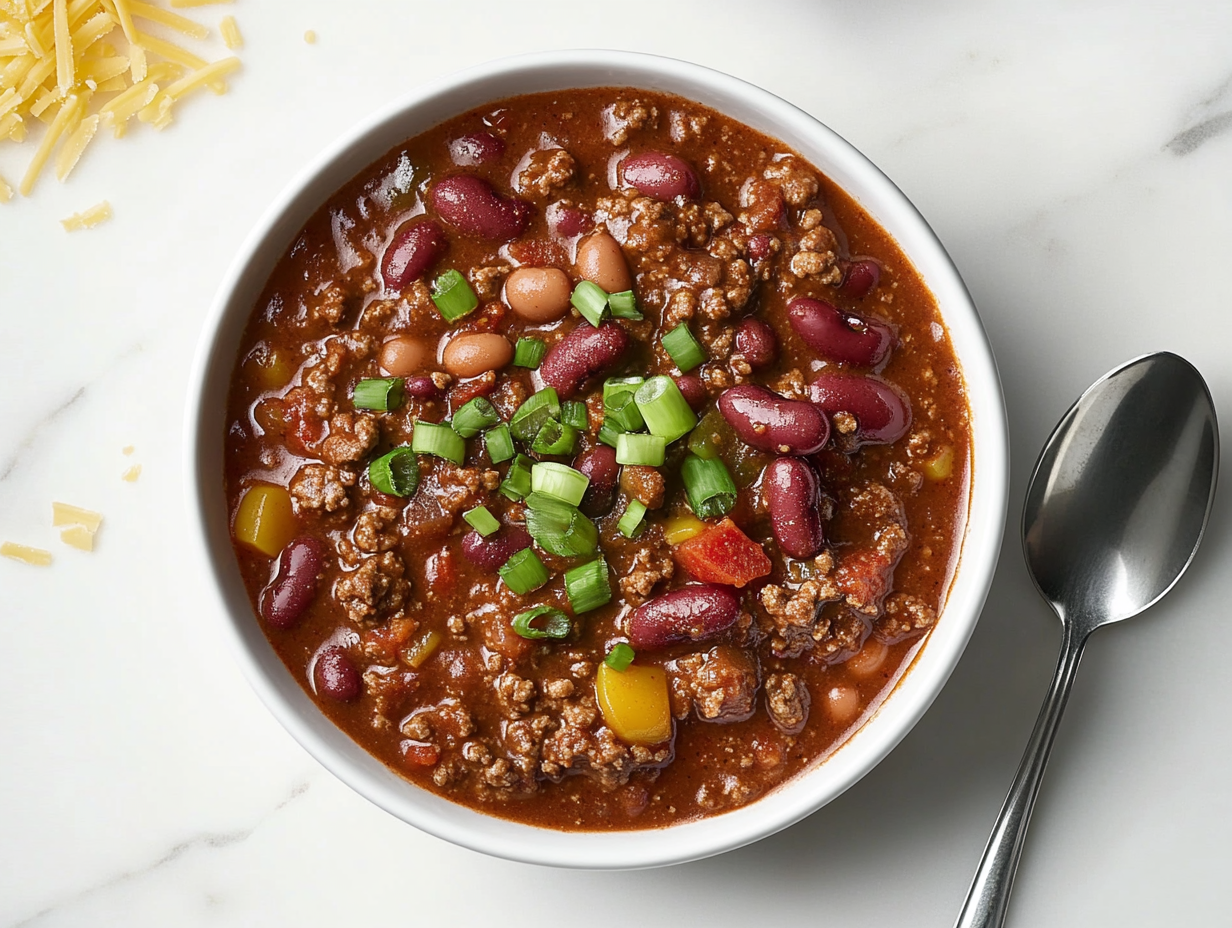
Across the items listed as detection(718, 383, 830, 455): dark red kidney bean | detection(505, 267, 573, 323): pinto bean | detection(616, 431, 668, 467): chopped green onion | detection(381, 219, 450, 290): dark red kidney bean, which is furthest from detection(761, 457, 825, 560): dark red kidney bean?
detection(381, 219, 450, 290): dark red kidney bean

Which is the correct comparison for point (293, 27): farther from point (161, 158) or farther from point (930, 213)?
→ point (930, 213)

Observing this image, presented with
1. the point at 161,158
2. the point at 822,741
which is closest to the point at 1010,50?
the point at 822,741

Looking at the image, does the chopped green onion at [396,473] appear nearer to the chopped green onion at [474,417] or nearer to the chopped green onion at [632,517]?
the chopped green onion at [474,417]

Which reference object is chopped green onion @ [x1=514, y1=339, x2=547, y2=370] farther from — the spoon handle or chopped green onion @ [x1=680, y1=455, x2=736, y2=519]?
the spoon handle

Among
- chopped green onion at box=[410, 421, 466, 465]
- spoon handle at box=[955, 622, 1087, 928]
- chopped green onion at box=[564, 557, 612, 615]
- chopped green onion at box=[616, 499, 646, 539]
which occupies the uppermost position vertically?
chopped green onion at box=[410, 421, 466, 465]

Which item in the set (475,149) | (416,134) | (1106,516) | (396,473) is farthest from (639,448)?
(1106,516)

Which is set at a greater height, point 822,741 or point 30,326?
point 30,326

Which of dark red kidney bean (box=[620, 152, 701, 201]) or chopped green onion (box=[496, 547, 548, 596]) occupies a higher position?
dark red kidney bean (box=[620, 152, 701, 201])
